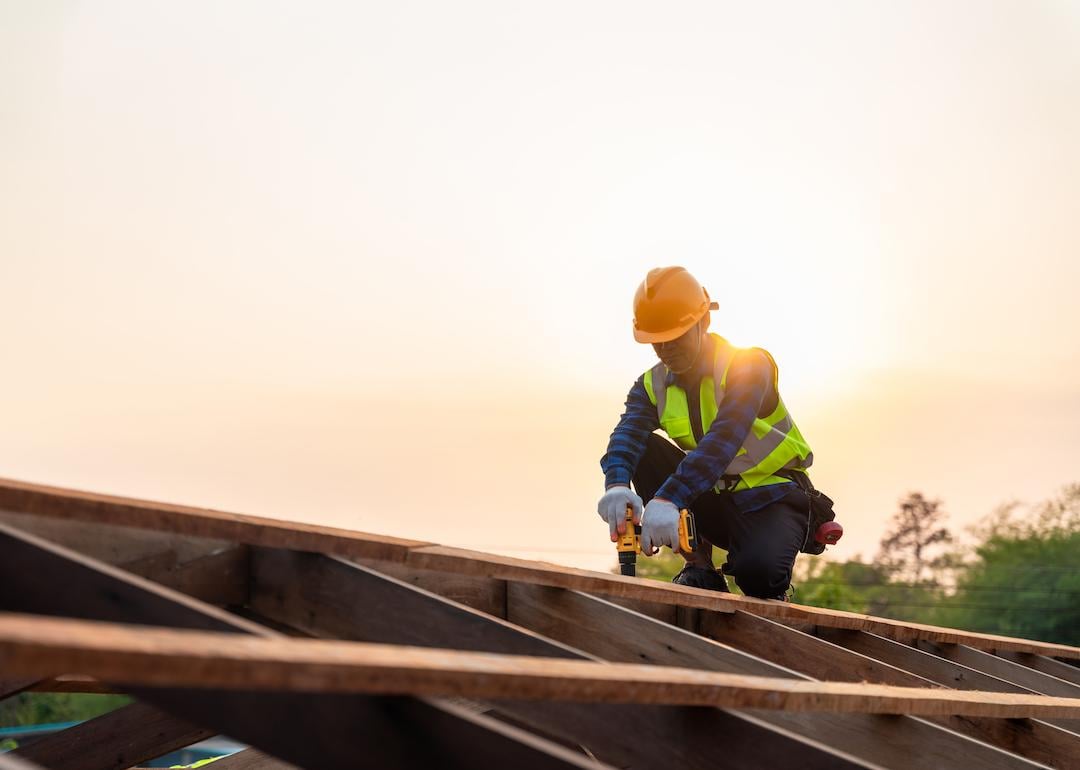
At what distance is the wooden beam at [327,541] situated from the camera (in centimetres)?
244

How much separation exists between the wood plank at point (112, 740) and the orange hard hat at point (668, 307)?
8.64 feet

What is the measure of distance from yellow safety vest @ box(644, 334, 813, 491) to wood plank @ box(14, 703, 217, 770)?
8.62 ft

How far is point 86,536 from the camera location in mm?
2500

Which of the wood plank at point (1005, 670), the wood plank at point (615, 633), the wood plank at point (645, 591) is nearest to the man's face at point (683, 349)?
the wood plank at point (645, 591)

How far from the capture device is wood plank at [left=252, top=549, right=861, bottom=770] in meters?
2.26

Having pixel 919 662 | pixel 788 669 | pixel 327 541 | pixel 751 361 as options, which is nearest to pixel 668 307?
pixel 751 361

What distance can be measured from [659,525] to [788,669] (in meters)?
1.66

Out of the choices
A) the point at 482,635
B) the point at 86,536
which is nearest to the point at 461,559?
the point at 482,635

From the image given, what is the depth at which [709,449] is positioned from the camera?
201 inches

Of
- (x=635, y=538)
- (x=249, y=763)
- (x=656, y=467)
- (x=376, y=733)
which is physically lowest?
(x=249, y=763)

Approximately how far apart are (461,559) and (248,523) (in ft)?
2.16

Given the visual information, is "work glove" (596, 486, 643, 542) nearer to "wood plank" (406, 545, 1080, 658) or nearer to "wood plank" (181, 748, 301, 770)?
"wood plank" (406, 545, 1080, 658)

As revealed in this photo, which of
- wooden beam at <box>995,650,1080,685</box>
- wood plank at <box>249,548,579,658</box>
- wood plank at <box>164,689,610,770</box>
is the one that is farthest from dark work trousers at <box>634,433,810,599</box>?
wood plank at <box>164,689,610,770</box>

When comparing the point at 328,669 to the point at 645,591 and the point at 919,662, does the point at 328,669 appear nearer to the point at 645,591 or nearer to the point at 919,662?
the point at 645,591
